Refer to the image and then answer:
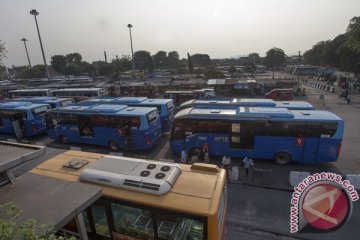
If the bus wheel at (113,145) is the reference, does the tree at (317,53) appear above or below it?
above

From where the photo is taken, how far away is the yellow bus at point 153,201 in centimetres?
515

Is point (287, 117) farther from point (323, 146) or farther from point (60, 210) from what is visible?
point (60, 210)

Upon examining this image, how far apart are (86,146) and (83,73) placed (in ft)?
278

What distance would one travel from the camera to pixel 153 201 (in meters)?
5.37

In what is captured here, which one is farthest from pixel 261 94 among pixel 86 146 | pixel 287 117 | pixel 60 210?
pixel 60 210

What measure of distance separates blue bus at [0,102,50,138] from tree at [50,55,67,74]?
78.0 meters

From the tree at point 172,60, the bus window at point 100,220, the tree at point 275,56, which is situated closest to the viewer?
the bus window at point 100,220

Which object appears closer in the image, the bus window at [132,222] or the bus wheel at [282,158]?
the bus window at [132,222]

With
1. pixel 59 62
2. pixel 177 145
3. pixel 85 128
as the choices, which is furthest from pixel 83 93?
pixel 59 62

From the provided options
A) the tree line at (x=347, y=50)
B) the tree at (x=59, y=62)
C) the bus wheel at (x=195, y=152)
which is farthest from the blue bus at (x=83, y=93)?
the tree at (x=59, y=62)

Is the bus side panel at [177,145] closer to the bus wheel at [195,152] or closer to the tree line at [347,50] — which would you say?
the bus wheel at [195,152]

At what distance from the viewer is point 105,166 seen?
666 cm

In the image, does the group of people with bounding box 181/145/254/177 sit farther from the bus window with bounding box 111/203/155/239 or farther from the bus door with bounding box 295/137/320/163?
the bus window with bounding box 111/203/155/239

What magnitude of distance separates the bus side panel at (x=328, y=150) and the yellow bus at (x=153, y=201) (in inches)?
337
